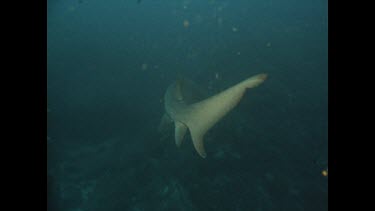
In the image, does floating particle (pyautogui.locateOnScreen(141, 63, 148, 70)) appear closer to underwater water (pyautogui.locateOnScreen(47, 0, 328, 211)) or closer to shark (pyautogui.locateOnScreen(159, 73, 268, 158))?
underwater water (pyautogui.locateOnScreen(47, 0, 328, 211))

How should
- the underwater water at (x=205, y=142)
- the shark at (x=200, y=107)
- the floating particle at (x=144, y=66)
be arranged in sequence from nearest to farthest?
the shark at (x=200, y=107), the underwater water at (x=205, y=142), the floating particle at (x=144, y=66)

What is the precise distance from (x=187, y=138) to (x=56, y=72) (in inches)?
619

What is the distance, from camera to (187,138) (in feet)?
27.3

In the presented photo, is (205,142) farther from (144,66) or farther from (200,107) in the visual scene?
(144,66)

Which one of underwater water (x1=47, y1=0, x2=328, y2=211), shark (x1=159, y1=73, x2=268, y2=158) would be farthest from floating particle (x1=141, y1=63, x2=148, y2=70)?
shark (x1=159, y1=73, x2=268, y2=158)

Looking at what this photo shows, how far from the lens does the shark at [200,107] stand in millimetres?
3259

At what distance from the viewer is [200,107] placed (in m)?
4.29

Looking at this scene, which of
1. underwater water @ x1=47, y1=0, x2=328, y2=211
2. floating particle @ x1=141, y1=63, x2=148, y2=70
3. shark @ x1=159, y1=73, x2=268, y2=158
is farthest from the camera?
floating particle @ x1=141, y1=63, x2=148, y2=70

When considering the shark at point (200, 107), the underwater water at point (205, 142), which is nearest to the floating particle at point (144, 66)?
the underwater water at point (205, 142)

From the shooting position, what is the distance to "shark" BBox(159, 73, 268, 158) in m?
3.26

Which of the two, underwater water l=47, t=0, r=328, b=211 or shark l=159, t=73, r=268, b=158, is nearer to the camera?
shark l=159, t=73, r=268, b=158

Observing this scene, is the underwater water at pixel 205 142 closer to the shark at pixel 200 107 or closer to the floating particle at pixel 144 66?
the floating particle at pixel 144 66

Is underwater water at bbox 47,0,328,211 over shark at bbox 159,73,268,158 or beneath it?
beneath
